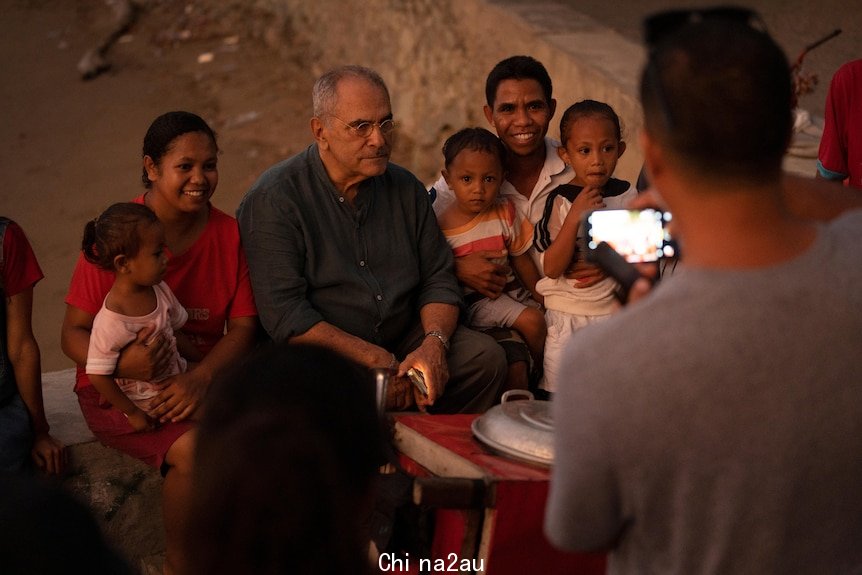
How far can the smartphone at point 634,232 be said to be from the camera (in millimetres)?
3039

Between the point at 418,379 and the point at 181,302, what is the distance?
87 centimetres

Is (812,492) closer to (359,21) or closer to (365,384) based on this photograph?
(365,384)

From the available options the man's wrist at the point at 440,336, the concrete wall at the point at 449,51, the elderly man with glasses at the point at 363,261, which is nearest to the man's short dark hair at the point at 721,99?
the elderly man with glasses at the point at 363,261

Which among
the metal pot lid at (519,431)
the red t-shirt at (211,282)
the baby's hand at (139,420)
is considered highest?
the red t-shirt at (211,282)

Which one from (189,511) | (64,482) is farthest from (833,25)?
(189,511)

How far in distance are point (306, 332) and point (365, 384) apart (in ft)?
7.24

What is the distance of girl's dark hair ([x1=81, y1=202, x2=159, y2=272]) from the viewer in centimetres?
335

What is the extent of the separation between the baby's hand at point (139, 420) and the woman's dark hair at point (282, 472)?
6.96 ft

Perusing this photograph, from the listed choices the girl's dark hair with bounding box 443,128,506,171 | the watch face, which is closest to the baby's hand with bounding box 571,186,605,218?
the girl's dark hair with bounding box 443,128,506,171

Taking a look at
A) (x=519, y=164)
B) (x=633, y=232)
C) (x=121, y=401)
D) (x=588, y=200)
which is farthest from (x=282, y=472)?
(x=519, y=164)

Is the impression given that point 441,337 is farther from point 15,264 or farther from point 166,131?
point 15,264

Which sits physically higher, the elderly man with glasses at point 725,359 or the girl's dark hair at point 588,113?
the girl's dark hair at point 588,113

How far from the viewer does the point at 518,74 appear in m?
4.34

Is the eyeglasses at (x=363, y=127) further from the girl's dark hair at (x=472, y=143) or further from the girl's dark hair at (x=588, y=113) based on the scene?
the girl's dark hair at (x=588, y=113)
